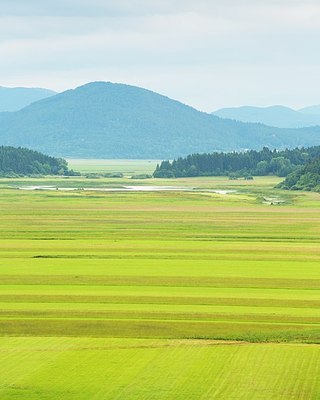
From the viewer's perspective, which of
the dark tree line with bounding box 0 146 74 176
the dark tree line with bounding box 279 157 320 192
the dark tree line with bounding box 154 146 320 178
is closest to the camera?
the dark tree line with bounding box 279 157 320 192

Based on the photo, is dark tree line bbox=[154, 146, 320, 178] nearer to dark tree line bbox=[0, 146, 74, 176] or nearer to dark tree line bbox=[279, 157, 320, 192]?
dark tree line bbox=[0, 146, 74, 176]

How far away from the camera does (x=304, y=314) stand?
3988 cm

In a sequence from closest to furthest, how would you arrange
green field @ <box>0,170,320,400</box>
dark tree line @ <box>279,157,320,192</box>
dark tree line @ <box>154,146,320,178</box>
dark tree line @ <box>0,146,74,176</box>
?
green field @ <box>0,170,320,400</box>, dark tree line @ <box>279,157,320,192</box>, dark tree line @ <box>154,146,320,178</box>, dark tree line @ <box>0,146,74,176</box>

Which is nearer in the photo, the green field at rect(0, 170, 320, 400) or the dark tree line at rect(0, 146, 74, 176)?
the green field at rect(0, 170, 320, 400)

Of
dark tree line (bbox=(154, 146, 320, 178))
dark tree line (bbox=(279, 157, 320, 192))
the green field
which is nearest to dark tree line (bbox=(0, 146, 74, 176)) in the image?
dark tree line (bbox=(154, 146, 320, 178))

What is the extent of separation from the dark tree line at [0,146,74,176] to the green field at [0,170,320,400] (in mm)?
91674

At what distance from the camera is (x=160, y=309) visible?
40688 mm

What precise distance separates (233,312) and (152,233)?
28907mm

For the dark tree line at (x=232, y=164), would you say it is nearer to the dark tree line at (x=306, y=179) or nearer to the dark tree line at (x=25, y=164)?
the dark tree line at (x=25, y=164)

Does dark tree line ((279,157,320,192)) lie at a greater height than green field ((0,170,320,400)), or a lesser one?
→ greater

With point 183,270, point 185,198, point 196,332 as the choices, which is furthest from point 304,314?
point 185,198

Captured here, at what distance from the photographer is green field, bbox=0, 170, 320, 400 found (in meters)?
30.5

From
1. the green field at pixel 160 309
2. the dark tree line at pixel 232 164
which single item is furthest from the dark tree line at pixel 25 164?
the green field at pixel 160 309

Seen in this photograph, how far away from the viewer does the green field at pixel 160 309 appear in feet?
100
